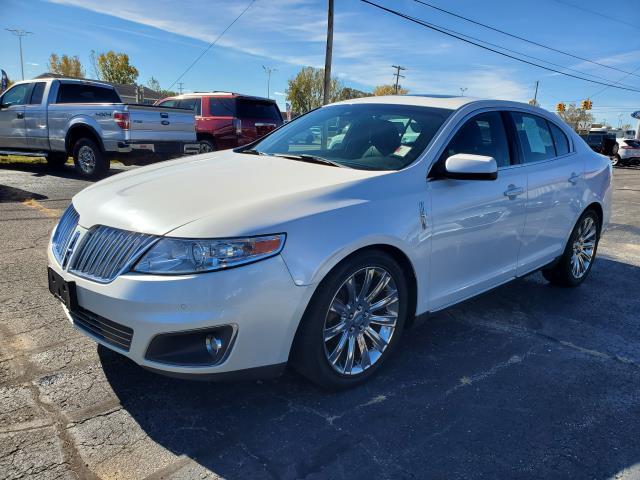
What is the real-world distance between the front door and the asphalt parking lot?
47 cm

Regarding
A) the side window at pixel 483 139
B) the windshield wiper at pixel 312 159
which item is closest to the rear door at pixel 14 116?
the windshield wiper at pixel 312 159

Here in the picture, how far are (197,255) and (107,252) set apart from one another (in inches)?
20.5

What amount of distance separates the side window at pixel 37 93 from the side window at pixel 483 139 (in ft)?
34.2

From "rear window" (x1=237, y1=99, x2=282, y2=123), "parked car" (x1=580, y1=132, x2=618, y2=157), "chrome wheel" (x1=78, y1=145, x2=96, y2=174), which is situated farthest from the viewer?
"parked car" (x1=580, y1=132, x2=618, y2=157)

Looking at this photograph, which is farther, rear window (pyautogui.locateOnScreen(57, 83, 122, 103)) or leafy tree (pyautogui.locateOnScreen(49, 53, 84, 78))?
leafy tree (pyautogui.locateOnScreen(49, 53, 84, 78))

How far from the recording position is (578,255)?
5094 millimetres

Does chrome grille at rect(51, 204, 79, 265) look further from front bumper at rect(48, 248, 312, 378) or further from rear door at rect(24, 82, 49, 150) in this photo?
rear door at rect(24, 82, 49, 150)

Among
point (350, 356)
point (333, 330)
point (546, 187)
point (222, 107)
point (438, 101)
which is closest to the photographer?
point (333, 330)

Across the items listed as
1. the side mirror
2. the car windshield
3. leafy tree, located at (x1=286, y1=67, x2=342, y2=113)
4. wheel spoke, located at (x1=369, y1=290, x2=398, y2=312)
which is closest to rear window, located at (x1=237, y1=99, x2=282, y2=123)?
the car windshield

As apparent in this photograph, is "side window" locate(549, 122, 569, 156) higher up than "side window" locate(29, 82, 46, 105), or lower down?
lower down

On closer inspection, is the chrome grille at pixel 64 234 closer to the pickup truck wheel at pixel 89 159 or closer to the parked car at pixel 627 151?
the pickup truck wheel at pixel 89 159

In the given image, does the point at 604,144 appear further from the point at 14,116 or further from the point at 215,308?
the point at 215,308

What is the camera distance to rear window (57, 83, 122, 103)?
438 inches

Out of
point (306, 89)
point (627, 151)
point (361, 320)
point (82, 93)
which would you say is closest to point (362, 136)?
point (361, 320)
